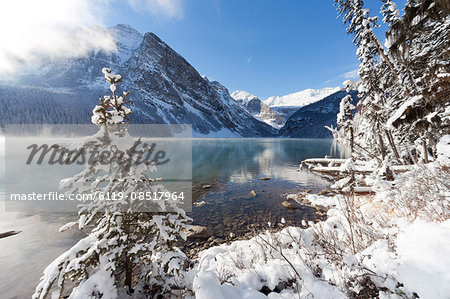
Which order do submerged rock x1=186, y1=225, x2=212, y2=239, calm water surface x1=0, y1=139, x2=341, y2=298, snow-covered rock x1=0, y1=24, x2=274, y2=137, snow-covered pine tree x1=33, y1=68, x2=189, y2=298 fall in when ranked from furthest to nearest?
snow-covered rock x1=0, y1=24, x2=274, y2=137
submerged rock x1=186, y1=225, x2=212, y2=239
calm water surface x1=0, y1=139, x2=341, y2=298
snow-covered pine tree x1=33, y1=68, x2=189, y2=298

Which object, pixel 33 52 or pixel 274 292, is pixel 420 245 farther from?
pixel 33 52

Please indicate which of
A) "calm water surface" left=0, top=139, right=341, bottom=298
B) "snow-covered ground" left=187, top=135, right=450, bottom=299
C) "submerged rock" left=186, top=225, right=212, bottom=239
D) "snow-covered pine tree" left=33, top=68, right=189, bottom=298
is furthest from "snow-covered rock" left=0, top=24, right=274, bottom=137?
"snow-covered ground" left=187, top=135, right=450, bottom=299

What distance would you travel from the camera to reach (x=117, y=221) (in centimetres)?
322

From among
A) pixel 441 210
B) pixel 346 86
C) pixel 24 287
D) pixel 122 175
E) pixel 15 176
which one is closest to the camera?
pixel 441 210

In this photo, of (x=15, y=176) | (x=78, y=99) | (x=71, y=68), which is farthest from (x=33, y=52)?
(x=15, y=176)

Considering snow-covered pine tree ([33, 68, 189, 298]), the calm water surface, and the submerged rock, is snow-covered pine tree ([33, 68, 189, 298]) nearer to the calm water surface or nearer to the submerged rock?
the calm water surface

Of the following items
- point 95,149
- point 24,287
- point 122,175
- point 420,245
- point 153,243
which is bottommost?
point 24,287

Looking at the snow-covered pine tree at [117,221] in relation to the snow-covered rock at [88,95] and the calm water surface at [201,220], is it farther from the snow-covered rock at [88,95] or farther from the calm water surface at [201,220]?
the snow-covered rock at [88,95]

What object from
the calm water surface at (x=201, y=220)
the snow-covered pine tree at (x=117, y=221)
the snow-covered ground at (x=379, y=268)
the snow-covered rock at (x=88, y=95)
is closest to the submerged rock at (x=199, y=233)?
the calm water surface at (x=201, y=220)

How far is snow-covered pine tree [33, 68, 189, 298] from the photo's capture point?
2914 millimetres

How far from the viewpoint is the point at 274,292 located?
2768 mm

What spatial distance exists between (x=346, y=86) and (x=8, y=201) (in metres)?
21.4

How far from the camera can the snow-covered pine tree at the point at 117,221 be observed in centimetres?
291

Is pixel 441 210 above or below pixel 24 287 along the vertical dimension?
above
